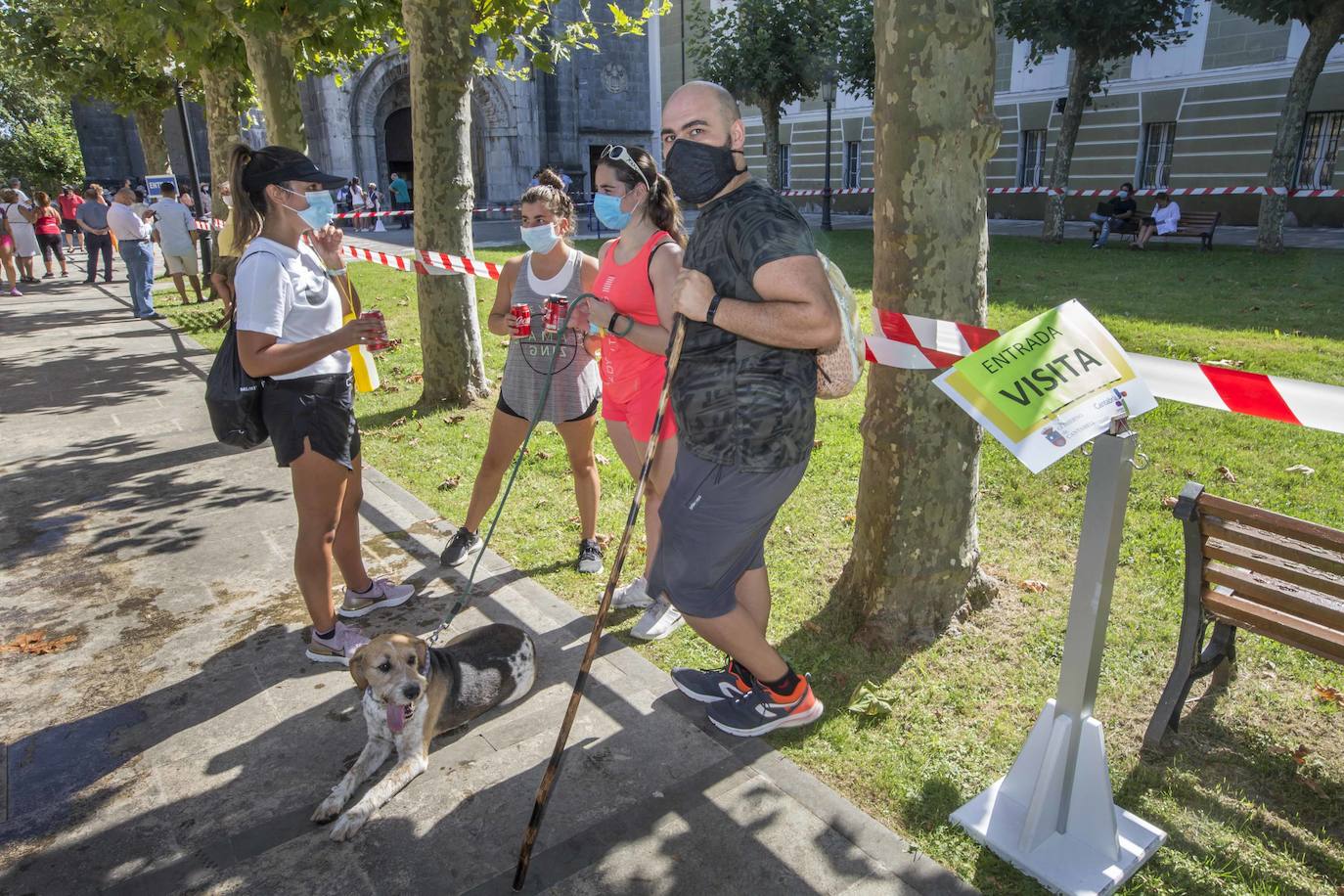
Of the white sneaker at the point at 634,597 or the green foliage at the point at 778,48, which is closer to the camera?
the white sneaker at the point at 634,597

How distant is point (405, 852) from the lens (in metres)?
2.79

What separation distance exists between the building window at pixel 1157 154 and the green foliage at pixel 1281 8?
7616 millimetres

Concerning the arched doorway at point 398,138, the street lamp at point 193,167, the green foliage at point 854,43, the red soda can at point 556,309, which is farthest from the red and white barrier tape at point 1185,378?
the arched doorway at point 398,138

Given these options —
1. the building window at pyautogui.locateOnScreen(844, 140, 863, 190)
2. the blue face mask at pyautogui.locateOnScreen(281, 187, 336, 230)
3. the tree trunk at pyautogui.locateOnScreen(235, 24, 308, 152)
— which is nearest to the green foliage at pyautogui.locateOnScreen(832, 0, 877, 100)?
the building window at pyautogui.locateOnScreen(844, 140, 863, 190)

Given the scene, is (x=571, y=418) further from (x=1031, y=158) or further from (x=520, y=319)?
(x=1031, y=158)

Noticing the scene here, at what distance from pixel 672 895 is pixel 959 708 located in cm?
146

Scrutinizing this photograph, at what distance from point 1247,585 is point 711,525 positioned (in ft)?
6.09

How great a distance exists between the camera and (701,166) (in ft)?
9.07

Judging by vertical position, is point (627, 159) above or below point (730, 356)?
above

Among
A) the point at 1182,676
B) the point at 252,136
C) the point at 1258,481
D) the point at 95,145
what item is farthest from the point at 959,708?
the point at 95,145

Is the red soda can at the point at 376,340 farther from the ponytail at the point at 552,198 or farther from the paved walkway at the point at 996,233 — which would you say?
the paved walkway at the point at 996,233

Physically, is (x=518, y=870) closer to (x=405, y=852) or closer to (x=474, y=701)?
(x=405, y=852)

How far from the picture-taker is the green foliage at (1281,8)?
14930 millimetres

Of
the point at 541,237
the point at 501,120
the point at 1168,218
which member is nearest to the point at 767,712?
the point at 541,237
